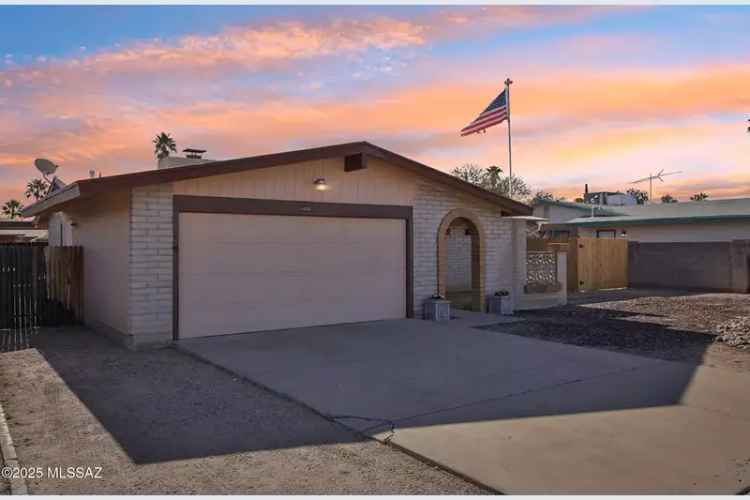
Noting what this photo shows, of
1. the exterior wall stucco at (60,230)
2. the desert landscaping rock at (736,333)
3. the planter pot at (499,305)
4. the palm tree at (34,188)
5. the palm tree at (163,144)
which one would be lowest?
the desert landscaping rock at (736,333)

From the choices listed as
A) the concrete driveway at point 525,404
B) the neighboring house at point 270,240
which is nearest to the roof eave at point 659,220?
the neighboring house at point 270,240

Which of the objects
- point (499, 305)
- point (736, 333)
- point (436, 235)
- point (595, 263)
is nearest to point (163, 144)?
point (595, 263)

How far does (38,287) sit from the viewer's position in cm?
1295

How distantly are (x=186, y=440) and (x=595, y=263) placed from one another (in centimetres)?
2069

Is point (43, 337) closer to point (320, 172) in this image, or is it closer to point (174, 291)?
point (174, 291)

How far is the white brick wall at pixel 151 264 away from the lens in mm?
9617

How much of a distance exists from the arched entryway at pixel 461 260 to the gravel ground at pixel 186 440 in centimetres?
734

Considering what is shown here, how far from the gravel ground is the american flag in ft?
44.8

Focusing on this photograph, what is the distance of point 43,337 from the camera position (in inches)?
441

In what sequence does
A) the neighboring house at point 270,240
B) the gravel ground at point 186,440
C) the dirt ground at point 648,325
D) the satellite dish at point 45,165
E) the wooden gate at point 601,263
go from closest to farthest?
the gravel ground at point 186,440 → the dirt ground at point 648,325 → the neighboring house at point 270,240 → the satellite dish at point 45,165 → the wooden gate at point 601,263

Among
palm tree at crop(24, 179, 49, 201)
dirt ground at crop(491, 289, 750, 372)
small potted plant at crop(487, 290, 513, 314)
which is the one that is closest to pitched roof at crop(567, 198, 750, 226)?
dirt ground at crop(491, 289, 750, 372)

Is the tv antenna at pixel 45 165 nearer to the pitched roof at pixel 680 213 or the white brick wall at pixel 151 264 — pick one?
the white brick wall at pixel 151 264

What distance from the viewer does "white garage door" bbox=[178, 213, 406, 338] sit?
34.0ft

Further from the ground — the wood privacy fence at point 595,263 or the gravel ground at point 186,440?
the wood privacy fence at point 595,263
